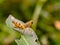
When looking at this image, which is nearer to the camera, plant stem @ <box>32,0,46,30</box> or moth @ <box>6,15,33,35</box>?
moth @ <box>6,15,33,35</box>

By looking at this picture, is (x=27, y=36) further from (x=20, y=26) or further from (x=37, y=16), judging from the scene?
(x=37, y=16)

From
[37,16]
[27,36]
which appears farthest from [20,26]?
[37,16]

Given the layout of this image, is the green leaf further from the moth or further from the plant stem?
the plant stem

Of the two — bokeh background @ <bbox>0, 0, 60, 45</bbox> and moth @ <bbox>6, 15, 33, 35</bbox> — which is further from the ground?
moth @ <bbox>6, 15, 33, 35</bbox>

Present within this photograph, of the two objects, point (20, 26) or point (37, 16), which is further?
point (37, 16)

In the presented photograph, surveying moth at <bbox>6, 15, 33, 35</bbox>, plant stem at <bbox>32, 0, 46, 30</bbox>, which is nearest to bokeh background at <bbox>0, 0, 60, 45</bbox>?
plant stem at <bbox>32, 0, 46, 30</bbox>

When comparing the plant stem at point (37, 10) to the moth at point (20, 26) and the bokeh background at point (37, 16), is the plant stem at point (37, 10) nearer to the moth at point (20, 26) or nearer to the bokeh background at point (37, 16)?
the bokeh background at point (37, 16)

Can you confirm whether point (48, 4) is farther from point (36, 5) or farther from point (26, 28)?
point (26, 28)

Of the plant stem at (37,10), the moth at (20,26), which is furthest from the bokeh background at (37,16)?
the moth at (20,26)
